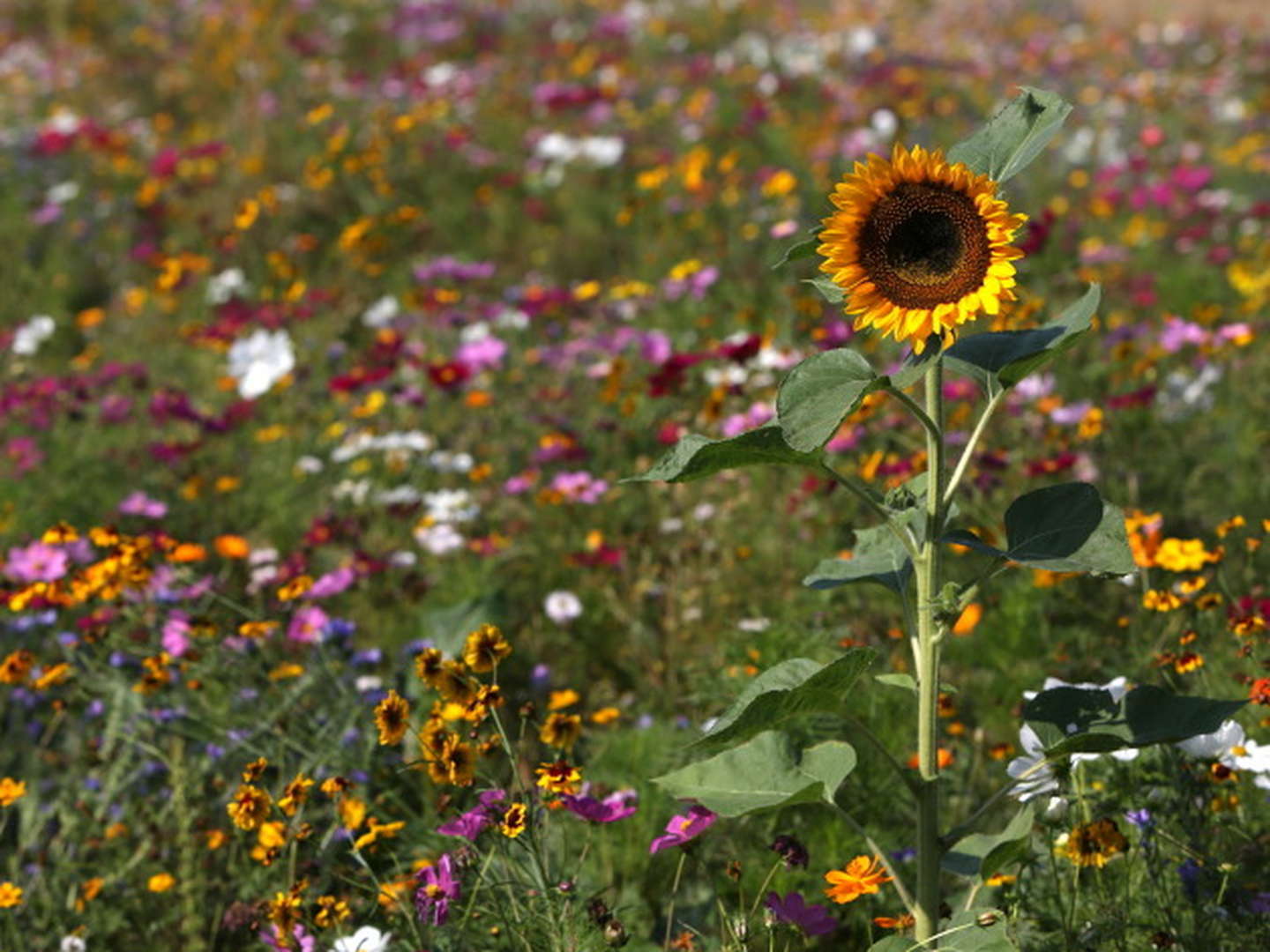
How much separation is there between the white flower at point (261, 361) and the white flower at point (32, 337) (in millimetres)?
890

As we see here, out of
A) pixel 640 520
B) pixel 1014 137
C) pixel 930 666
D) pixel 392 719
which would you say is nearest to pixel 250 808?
pixel 392 719

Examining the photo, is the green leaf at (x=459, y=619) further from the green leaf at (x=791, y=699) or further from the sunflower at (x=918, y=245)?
the sunflower at (x=918, y=245)

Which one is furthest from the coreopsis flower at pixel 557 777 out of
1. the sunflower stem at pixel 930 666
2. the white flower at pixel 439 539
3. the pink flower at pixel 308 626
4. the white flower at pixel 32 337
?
the white flower at pixel 32 337

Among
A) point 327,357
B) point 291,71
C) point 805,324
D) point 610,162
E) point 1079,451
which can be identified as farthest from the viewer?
point 291,71

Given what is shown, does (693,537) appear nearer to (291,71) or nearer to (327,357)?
(327,357)

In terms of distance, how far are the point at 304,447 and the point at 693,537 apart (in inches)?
55.0

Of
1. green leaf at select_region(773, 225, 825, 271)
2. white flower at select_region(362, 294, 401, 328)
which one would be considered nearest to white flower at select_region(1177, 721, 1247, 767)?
green leaf at select_region(773, 225, 825, 271)

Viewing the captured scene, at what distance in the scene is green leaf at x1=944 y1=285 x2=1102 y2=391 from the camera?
1.42 metres

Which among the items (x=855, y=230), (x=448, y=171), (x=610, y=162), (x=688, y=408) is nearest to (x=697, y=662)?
(x=688, y=408)

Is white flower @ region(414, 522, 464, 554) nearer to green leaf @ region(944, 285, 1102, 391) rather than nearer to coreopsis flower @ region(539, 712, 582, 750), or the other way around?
coreopsis flower @ region(539, 712, 582, 750)

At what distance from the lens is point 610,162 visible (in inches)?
246

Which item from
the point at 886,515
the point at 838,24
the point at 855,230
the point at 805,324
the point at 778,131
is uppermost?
the point at 855,230

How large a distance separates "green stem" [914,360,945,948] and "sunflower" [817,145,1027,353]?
0.23 ft

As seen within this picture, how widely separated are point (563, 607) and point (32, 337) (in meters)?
3.00
